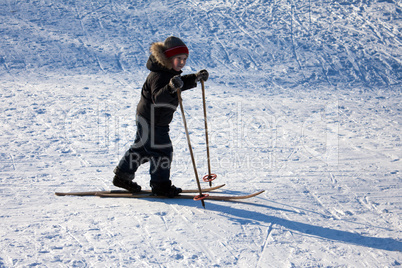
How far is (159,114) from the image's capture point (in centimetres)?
345

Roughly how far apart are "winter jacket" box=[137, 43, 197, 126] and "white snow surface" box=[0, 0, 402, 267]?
32.4 inches

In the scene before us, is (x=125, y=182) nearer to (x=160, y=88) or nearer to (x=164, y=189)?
(x=164, y=189)

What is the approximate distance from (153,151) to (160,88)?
617 millimetres

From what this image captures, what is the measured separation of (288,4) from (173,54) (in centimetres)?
840

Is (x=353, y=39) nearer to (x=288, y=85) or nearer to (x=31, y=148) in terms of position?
Result: (x=288, y=85)

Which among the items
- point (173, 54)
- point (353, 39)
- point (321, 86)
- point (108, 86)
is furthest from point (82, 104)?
point (353, 39)

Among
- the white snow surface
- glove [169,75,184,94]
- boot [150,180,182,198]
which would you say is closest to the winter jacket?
glove [169,75,184,94]

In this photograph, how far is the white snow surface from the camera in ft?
9.48

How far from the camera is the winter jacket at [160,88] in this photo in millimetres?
3322

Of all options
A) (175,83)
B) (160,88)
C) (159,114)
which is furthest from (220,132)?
(175,83)

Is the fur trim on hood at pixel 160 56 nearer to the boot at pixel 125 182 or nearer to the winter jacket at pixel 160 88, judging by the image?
the winter jacket at pixel 160 88

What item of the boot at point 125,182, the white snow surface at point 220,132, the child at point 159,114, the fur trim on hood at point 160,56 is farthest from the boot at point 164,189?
the fur trim on hood at point 160,56

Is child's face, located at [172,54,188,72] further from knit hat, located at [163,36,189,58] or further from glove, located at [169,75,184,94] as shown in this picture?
glove, located at [169,75,184,94]

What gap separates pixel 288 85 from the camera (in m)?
7.77
